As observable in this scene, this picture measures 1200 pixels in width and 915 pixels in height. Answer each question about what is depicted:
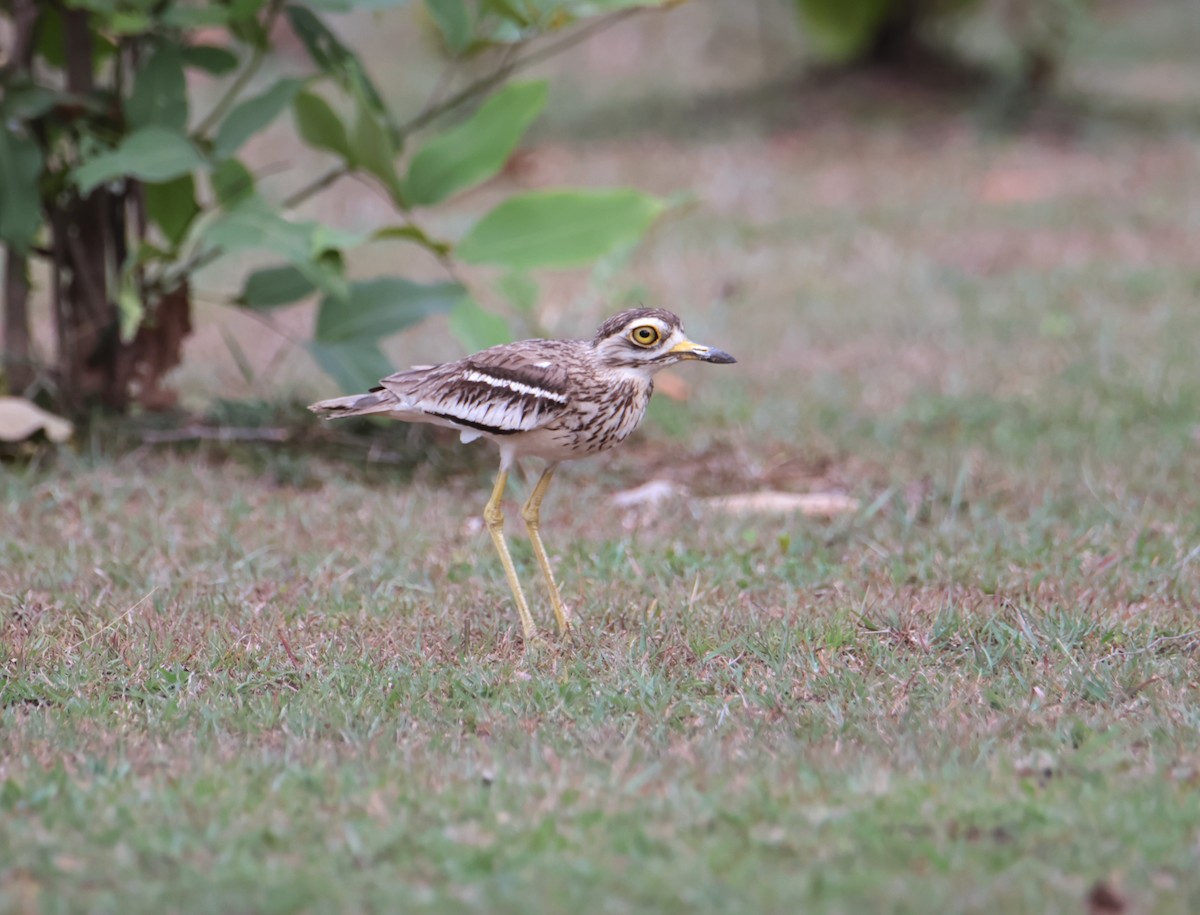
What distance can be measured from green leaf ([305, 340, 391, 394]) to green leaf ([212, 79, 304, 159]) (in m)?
0.81

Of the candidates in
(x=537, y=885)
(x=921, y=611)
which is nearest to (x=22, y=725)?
(x=537, y=885)

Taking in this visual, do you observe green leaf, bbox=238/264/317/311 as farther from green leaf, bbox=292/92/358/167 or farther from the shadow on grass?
the shadow on grass

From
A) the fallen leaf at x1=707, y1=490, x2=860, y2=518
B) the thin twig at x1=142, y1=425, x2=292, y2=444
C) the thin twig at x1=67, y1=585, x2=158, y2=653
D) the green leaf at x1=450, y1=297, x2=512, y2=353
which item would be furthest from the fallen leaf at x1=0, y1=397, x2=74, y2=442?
the fallen leaf at x1=707, y1=490, x2=860, y2=518

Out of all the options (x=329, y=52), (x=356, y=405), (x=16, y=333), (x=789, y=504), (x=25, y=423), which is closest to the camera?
(x=356, y=405)

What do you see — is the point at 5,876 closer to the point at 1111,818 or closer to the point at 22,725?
the point at 22,725

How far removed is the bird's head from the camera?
4383 millimetres

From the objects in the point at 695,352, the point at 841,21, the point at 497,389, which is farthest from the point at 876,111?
the point at 497,389

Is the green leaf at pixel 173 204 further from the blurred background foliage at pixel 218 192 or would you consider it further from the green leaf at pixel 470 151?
the green leaf at pixel 470 151

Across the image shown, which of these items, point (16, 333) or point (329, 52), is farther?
point (16, 333)

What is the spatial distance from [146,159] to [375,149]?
0.86 m

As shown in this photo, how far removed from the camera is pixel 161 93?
5.82 metres

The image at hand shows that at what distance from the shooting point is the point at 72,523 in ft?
17.6

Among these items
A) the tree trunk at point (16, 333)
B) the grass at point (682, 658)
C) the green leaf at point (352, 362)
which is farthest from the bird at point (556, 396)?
the tree trunk at point (16, 333)

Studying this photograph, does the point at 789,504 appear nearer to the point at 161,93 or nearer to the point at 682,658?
the point at 682,658
